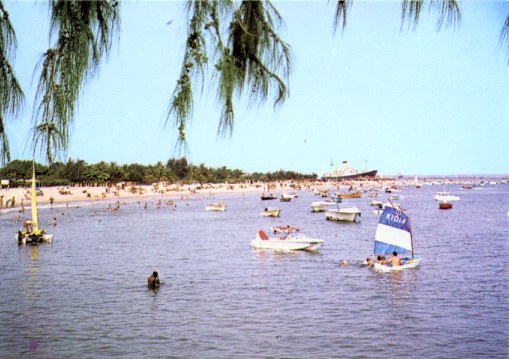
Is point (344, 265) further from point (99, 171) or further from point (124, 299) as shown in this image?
point (99, 171)

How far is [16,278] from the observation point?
36.2 metres

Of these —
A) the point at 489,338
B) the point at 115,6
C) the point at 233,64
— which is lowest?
the point at 489,338

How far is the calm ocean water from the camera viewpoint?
72.5ft

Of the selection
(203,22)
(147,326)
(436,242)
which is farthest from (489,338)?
(436,242)

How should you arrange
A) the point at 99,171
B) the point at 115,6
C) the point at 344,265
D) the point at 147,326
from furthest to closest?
A: the point at 99,171 < the point at 344,265 < the point at 147,326 < the point at 115,6

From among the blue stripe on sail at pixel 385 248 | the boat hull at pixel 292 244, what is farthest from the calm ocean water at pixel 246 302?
the blue stripe on sail at pixel 385 248

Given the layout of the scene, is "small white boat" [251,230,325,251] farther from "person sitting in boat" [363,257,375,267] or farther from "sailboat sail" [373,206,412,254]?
"sailboat sail" [373,206,412,254]

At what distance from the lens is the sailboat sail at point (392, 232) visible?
4231cm

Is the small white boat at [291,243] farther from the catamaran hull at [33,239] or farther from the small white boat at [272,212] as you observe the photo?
the small white boat at [272,212]

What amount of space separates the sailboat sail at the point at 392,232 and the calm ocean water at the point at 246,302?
9.19 ft

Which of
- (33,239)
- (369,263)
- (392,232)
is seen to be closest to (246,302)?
(369,263)

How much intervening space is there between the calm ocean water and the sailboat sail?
280 cm

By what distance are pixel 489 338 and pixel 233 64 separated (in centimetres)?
2421

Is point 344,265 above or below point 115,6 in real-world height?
below
